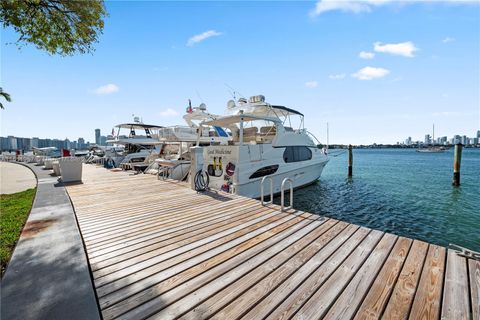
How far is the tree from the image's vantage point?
427 centimetres

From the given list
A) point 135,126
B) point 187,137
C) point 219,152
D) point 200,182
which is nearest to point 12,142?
point 135,126

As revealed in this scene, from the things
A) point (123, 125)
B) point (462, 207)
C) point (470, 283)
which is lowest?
point (462, 207)

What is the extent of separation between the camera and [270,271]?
275 cm

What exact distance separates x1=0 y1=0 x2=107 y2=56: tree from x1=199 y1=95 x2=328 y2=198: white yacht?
17.9ft

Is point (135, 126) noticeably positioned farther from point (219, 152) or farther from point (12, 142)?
point (12, 142)

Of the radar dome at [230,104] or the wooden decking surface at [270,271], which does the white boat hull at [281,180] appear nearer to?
the wooden decking surface at [270,271]

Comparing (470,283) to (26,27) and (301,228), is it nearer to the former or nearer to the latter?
(301,228)

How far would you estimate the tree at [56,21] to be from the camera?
4.27 m

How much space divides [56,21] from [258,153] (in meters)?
7.83

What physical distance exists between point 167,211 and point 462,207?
14.1 meters

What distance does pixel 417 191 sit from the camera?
581 inches

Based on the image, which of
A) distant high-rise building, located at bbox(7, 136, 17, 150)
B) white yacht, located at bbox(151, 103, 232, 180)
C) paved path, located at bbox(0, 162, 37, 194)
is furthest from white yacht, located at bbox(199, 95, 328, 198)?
distant high-rise building, located at bbox(7, 136, 17, 150)

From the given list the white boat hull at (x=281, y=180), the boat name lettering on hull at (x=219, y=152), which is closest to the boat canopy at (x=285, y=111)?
Answer: the white boat hull at (x=281, y=180)

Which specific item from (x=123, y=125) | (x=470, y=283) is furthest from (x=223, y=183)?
(x=123, y=125)
